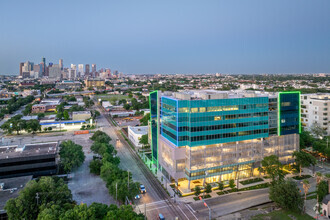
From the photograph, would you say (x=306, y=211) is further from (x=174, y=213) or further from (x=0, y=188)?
(x=0, y=188)

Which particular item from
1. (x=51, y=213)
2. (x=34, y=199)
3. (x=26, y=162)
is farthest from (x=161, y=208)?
(x=26, y=162)

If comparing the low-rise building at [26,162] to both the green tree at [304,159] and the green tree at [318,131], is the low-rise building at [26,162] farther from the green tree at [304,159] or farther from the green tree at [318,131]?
the green tree at [318,131]

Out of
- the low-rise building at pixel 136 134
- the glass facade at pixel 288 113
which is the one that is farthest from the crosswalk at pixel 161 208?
the low-rise building at pixel 136 134

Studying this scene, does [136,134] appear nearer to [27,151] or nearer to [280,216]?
[27,151]

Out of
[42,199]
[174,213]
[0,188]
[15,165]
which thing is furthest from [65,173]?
[174,213]

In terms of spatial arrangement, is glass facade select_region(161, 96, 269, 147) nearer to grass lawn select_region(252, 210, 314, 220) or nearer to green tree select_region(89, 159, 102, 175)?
grass lawn select_region(252, 210, 314, 220)
